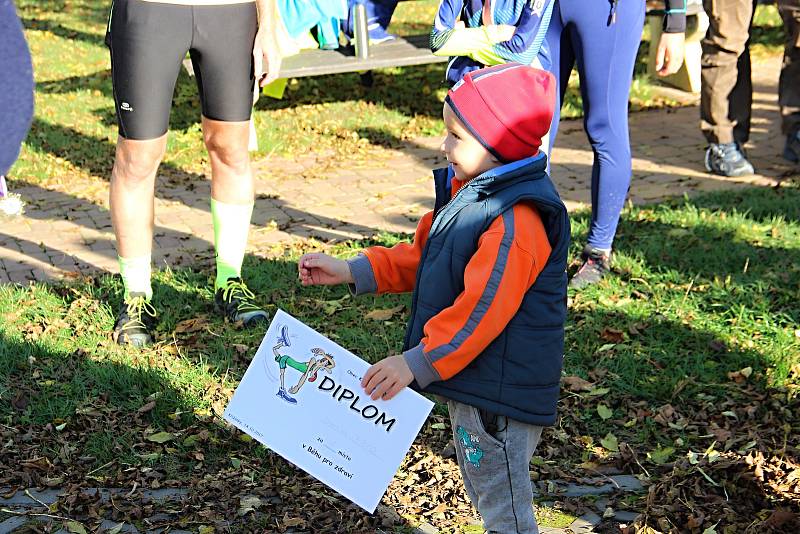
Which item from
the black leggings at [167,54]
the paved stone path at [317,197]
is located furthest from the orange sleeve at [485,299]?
the paved stone path at [317,197]

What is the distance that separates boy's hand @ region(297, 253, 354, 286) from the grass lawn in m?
0.98

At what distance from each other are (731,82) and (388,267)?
16.5 feet

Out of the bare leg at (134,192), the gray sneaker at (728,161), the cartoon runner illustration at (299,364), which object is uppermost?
the cartoon runner illustration at (299,364)

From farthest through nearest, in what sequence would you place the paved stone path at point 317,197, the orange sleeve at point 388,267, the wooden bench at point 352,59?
the wooden bench at point 352,59, the paved stone path at point 317,197, the orange sleeve at point 388,267

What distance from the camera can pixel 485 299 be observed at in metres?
2.40

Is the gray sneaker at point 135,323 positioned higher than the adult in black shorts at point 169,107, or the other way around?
the adult in black shorts at point 169,107

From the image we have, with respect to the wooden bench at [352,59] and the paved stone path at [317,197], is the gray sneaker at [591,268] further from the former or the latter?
the wooden bench at [352,59]

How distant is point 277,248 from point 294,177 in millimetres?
1605

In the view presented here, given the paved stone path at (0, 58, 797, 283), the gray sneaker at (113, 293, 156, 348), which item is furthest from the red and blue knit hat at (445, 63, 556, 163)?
the paved stone path at (0, 58, 797, 283)

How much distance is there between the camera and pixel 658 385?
4188 millimetres

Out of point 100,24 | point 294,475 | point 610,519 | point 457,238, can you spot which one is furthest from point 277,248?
point 100,24

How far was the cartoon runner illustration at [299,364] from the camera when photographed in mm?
2582

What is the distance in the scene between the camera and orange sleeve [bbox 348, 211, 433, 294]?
2.75 meters

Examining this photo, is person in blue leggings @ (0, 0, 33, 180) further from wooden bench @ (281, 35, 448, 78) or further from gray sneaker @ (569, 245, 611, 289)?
wooden bench @ (281, 35, 448, 78)
